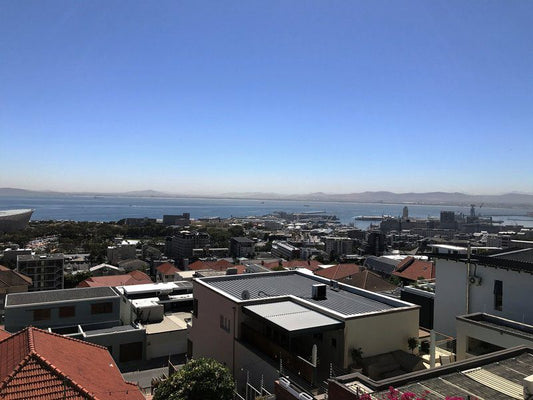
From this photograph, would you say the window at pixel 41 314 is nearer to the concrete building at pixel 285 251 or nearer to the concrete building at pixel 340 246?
A: the concrete building at pixel 285 251

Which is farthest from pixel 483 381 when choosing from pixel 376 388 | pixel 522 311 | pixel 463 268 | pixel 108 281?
pixel 108 281

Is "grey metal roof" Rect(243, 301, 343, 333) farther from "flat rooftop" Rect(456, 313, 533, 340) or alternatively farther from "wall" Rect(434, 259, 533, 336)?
"wall" Rect(434, 259, 533, 336)

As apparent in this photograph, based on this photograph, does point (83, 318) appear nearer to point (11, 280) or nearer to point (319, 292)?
point (11, 280)

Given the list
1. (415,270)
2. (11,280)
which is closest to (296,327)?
(415,270)

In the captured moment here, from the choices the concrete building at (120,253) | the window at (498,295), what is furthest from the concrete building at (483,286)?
the concrete building at (120,253)

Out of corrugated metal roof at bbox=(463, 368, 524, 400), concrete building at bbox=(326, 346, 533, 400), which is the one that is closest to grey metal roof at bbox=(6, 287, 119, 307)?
concrete building at bbox=(326, 346, 533, 400)

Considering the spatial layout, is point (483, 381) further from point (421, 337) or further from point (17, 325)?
point (17, 325)
